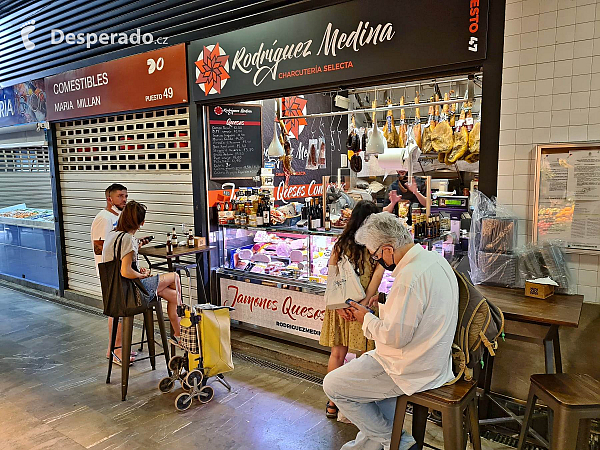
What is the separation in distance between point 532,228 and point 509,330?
84 cm

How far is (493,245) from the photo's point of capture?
10.3 ft

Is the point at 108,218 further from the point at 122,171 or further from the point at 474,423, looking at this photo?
the point at 474,423

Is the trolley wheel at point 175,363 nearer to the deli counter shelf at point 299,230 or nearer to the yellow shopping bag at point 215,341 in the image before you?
the yellow shopping bag at point 215,341

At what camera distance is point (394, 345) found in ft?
7.68

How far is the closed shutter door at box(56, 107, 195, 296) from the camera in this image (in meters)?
5.22

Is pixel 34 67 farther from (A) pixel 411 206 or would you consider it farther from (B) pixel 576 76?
(B) pixel 576 76

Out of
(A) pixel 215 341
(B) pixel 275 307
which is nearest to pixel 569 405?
(A) pixel 215 341

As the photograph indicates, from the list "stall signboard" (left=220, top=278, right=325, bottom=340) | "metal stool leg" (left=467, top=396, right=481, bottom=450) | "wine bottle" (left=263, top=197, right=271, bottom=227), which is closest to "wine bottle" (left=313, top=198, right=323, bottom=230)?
"wine bottle" (left=263, top=197, right=271, bottom=227)

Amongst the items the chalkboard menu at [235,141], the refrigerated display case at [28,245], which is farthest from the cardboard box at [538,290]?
the refrigerated display case at [28,245]

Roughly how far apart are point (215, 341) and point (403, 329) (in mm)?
1880

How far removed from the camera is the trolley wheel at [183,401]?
354 centimetres

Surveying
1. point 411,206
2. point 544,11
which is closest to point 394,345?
point 411,206

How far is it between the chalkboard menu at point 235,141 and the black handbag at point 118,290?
1647 millimetres

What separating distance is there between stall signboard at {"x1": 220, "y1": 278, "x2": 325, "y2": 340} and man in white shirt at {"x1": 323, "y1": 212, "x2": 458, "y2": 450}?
163 centimetres
